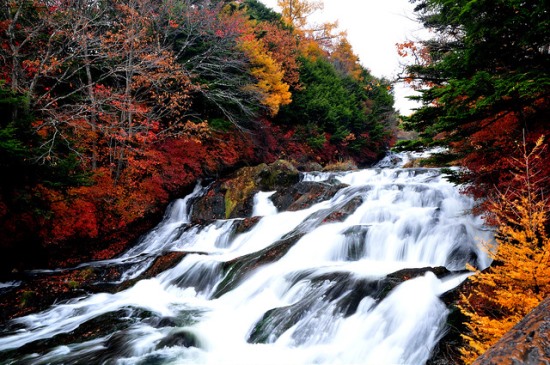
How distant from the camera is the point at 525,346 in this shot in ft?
5.48

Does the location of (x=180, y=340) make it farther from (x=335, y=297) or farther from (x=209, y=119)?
(x=209, y=119)

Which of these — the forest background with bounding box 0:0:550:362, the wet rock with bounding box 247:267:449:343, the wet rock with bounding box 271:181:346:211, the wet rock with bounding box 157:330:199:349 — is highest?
Answer: the forest background with bounding box 0:0:550:362

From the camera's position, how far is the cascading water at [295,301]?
494 cm

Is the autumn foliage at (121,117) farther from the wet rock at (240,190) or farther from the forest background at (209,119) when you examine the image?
the wet rock at (240,190)

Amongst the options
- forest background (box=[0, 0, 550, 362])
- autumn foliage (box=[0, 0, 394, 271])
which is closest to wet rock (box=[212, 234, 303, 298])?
forest background (box=[0, 0, 550, 362])

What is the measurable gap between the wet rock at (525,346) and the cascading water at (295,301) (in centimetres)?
281

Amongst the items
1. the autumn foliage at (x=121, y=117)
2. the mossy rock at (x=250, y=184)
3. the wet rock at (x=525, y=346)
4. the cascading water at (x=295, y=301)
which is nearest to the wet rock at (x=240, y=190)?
the mossy rock at (x=250, y=184)

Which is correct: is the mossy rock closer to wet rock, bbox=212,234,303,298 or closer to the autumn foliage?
the autumn foliage

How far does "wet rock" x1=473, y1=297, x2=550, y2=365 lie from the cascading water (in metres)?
2.81

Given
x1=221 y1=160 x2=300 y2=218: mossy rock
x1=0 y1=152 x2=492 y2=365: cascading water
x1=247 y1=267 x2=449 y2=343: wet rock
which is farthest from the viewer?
x1=221 y1=160 x2=300 y2=218: mossy rock

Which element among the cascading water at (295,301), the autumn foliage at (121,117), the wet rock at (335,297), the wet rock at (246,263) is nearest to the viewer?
the cascading water at (295,301)

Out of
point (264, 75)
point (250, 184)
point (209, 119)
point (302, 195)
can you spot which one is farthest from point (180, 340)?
point (264, 75)

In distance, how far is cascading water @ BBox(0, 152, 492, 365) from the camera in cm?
494

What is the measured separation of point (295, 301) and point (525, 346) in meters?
4.86
